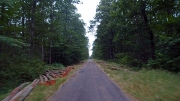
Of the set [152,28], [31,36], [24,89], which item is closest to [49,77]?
[24,89]

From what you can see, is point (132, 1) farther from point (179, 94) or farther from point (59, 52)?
point (59, 52)

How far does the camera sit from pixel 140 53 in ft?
92.3

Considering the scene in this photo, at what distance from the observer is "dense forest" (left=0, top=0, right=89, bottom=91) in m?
12.5

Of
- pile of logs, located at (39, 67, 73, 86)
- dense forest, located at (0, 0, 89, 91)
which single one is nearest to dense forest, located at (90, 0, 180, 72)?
pile of logs, located at (39, 67, 73, 86)

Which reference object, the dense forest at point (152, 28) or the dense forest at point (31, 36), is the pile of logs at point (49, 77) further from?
the dense forest at point (152, 28)

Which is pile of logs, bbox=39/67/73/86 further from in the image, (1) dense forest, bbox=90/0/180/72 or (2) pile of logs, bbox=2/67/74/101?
(1) dense forest, bbox=90/0/180/72

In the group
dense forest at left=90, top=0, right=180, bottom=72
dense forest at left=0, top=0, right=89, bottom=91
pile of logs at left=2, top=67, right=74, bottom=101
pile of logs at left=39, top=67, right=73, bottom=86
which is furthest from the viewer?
dense forest at left=90, top=0, right=180, bottom=72

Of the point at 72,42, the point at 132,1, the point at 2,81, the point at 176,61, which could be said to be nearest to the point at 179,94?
the point at 176,61

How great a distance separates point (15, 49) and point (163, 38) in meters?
21.7

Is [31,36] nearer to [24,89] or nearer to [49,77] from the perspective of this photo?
[49,77]

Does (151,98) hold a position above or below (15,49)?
below

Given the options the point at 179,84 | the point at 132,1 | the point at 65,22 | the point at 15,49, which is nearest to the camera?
the point at 179,84

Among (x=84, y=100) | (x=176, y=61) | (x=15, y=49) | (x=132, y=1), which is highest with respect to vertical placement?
(x=132, y=1)

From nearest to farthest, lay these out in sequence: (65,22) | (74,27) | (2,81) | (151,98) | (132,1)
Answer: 1. (151,98)
2. (2,81)
3. (132,1)
4. (65,22)
5. (74,27)
